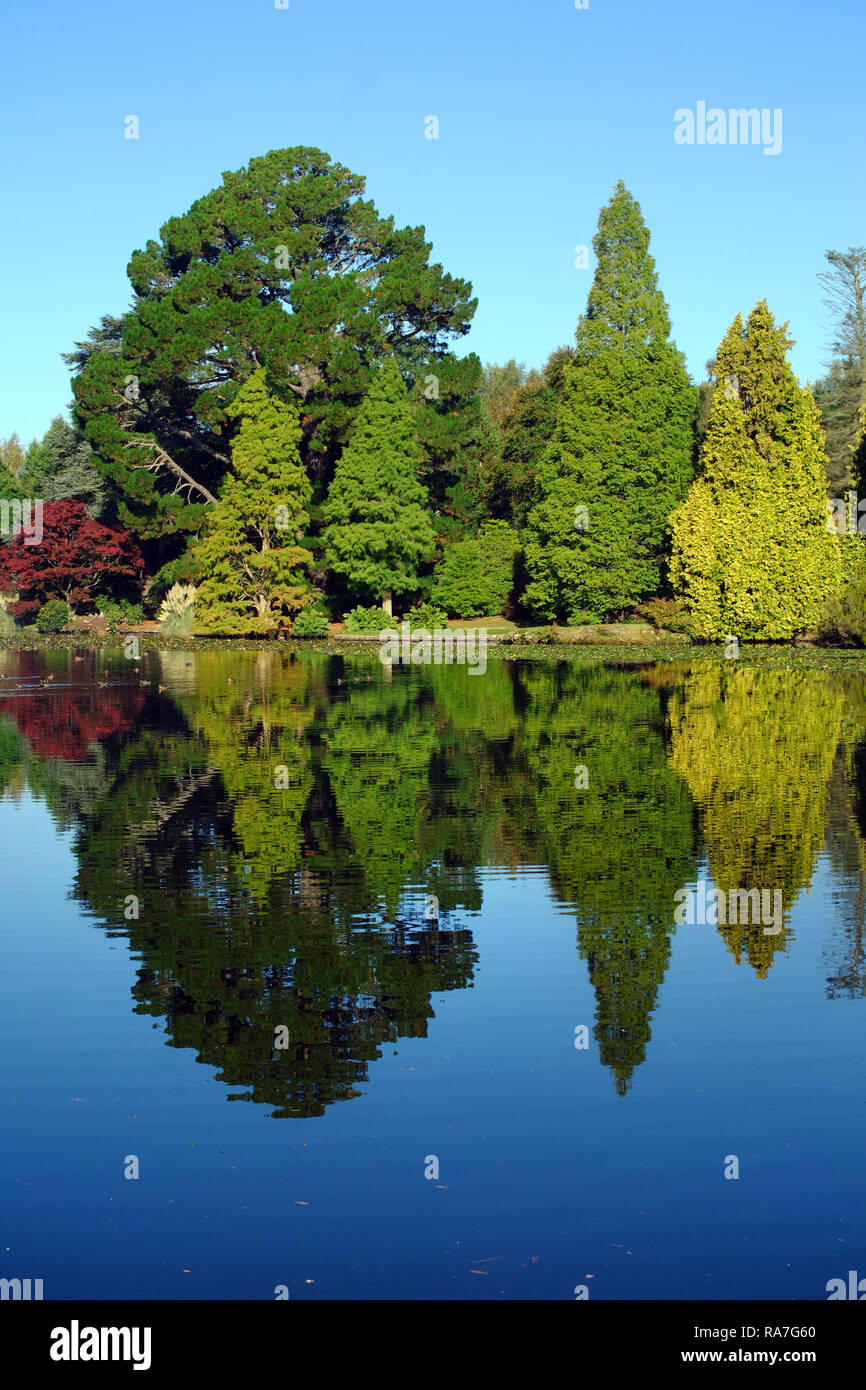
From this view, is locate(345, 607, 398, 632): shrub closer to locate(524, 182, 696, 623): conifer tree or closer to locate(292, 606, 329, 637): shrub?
locate(292, 606, 329, 637): shrub

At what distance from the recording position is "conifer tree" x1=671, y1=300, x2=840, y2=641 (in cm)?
4794

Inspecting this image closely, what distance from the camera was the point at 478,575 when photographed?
199ft

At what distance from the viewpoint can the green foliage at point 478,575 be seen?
199 ft

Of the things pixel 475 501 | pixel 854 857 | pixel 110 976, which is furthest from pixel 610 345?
pixel 110 976

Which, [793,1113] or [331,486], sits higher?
[331,486]

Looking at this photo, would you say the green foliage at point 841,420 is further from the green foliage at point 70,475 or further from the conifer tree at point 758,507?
the green foliage at point 70,475

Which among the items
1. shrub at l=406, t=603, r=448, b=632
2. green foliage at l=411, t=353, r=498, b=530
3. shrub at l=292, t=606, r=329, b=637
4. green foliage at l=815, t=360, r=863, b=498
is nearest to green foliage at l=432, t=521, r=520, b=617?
shrub at l=406, t=603, r=448, b=632

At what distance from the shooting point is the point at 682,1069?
7977 mm

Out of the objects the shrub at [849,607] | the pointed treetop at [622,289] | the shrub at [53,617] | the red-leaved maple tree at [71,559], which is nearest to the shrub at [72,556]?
the red-leaved maple tree at [71,559]

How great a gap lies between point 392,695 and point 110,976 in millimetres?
22495

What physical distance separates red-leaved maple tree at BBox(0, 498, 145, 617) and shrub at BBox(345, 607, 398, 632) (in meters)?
13.1
